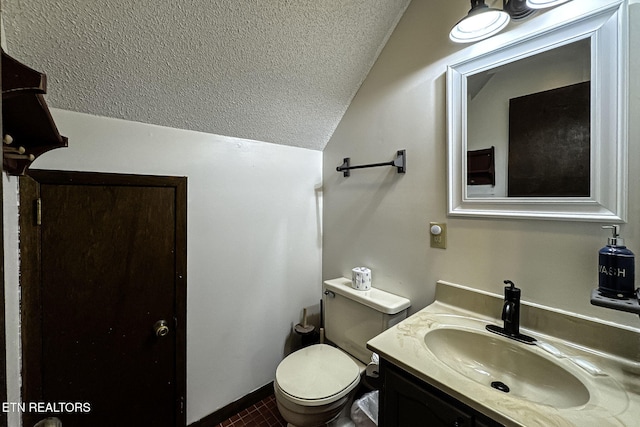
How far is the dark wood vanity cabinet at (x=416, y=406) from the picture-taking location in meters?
0.76

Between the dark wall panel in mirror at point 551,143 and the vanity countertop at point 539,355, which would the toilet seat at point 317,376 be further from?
the dark wall panel in mirror at point 551,143

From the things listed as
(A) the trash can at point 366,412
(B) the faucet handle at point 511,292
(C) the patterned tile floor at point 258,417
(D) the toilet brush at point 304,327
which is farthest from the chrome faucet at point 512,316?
(C) the patterned tile floor at point 258,417

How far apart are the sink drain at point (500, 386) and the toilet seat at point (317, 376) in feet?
2.06

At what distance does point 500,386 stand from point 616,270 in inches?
21.5

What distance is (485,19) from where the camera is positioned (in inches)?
42.4

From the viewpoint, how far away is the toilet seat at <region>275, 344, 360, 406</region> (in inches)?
48.9

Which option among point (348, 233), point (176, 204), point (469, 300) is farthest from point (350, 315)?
point (176, 204)

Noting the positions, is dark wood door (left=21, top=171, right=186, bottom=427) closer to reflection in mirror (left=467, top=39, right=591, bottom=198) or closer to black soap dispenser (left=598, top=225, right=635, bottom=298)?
reflection in mirror (left=467, top=39, right=591, bottom=198)

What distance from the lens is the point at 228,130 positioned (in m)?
1.60

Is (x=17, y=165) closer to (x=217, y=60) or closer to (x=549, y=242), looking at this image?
(x=217, y=60)

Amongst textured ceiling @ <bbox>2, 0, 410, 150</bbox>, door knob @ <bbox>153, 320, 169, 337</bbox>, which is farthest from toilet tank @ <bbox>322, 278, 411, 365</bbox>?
textured ceiling @ <bbox>2, 0, 410, 150</bbox>

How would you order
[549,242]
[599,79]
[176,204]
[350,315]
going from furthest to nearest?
[350,315] < [176,204] < [549,242] < [599,79]

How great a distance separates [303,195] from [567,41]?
154cm

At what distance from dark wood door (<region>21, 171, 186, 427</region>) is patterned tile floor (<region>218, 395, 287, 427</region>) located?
1.08 feet
